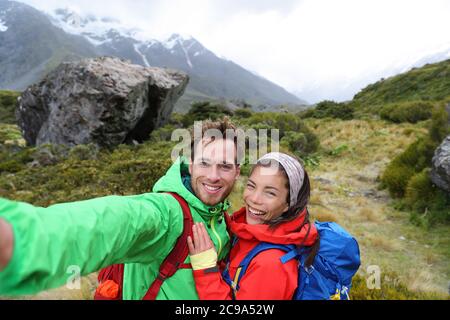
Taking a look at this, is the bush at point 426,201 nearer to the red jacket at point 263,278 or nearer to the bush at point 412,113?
the red jacket at point 263,278

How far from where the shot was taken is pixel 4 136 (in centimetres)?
1764

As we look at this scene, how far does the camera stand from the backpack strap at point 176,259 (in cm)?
148

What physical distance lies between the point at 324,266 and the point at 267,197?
0.51m

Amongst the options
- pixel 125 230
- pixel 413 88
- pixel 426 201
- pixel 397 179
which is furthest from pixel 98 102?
pixel 413 88

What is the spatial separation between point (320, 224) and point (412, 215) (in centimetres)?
493

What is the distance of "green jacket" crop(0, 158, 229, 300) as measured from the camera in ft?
2.65

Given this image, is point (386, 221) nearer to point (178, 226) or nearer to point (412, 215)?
point (412, 215)

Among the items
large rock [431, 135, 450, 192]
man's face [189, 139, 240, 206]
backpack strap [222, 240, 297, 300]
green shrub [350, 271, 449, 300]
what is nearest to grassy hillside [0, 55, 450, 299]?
green shrub [350, 271, 449, 300]

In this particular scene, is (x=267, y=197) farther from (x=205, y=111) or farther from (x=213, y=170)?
(x=205, y=111)

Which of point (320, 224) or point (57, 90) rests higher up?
point (57, 90)

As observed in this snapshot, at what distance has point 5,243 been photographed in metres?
0.77

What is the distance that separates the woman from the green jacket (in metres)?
0.09


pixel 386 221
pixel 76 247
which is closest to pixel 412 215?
pixel 386 221

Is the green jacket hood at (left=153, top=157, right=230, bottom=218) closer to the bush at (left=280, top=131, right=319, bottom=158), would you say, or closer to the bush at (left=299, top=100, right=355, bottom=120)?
the bush at (left=280, top=131, right=319, bottom=158)
